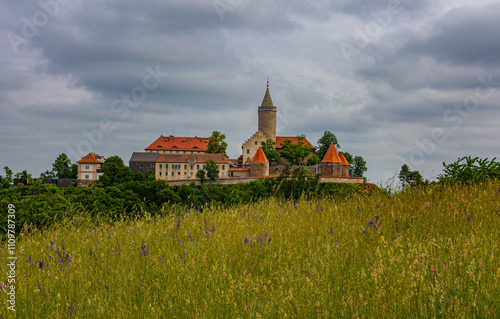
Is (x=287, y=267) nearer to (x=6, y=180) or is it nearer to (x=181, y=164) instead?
(x=6, y=180)

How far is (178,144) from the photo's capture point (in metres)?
104

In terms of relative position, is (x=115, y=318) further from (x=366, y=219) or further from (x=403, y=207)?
(x=403, y=207)

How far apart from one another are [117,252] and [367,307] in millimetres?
2925

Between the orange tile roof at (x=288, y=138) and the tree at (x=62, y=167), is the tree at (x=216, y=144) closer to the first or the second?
the orange tile roof at (x=288, y=138)

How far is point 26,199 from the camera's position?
12.0 metres

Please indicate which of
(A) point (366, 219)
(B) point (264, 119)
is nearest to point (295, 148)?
(B) point (264, 119)

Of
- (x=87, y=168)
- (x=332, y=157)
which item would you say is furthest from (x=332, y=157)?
(x=87, y=168)

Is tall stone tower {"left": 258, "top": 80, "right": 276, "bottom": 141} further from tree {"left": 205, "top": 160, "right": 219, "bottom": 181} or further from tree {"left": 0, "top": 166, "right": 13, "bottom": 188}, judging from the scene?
tree {"left": 0, "top": 166, "right": 13, "bottom": 188}

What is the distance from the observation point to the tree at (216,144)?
278ft

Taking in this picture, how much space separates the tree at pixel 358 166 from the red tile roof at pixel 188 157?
2722cm

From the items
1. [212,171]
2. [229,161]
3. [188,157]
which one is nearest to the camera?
[212,171]

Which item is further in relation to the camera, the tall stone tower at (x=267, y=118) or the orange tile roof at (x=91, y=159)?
the tall stone tower at (x=267, y=118)

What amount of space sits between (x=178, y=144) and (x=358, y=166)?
150ft

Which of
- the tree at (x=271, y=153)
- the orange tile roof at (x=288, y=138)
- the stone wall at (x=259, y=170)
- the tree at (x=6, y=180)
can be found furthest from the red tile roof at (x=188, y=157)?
the tree at (x=6, y=180)
